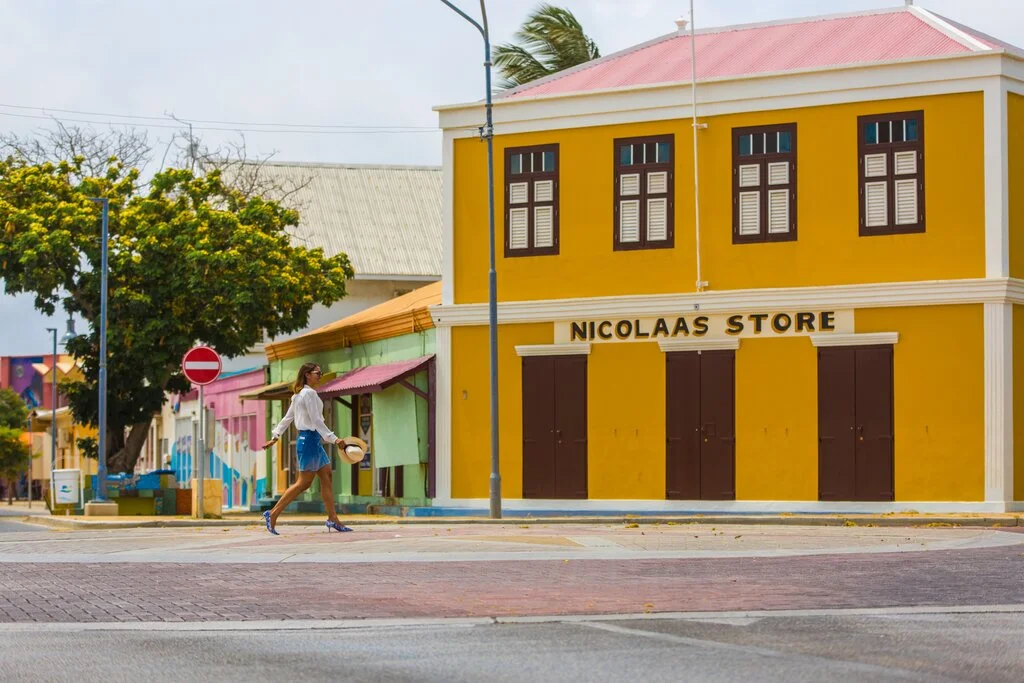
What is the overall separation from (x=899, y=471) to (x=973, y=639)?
16351 mm

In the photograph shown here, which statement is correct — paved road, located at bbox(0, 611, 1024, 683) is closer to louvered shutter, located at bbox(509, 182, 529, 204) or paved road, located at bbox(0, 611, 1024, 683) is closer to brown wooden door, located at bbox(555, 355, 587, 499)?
brown wooden door, located at bbox(555, 355, 587, 499)

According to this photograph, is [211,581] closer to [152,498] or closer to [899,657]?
[899,657]

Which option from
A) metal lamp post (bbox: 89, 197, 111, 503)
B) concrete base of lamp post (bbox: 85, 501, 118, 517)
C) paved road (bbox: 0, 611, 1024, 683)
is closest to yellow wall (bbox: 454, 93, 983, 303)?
concrete base of lamp post (bbox: 85, 501, 118, 517)

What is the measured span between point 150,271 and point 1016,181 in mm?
18157

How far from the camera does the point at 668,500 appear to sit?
2658 cm

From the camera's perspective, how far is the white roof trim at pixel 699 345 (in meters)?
26.2

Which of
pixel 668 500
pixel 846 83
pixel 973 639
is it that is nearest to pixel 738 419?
pixel 668 500

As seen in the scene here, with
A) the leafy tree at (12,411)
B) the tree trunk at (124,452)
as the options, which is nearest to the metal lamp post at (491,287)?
the tree trunk at (124,452)

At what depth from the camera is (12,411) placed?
8875 centimetres

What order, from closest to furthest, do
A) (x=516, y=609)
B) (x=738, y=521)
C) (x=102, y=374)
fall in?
(x=516, y=609), (x=738, y=521), (x=102, y=374)

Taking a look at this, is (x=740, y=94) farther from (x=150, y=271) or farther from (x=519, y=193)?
(x=150, y=271)

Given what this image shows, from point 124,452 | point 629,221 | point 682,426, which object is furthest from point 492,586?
point 124,452

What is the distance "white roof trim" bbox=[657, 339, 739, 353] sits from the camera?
26.2 metres

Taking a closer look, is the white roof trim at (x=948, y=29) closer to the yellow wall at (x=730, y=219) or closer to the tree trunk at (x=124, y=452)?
the yellow wall at (x=730, y=219)
